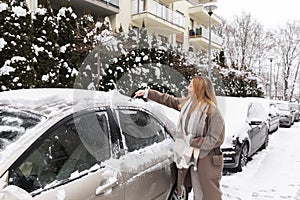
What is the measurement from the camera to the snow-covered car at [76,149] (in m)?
1.88

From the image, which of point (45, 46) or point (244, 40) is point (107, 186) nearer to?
point (45, 46)

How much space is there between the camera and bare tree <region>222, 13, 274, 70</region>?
31688mm

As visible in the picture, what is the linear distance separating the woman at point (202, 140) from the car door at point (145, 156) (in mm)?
191

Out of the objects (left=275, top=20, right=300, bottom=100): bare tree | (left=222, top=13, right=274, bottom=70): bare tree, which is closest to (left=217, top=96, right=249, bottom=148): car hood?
(left=222, top=13, right=274, bottom=70): bare tree

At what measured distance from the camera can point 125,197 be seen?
239 cm

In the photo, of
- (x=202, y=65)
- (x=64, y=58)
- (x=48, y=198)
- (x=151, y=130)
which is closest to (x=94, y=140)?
(x=48, y=198)

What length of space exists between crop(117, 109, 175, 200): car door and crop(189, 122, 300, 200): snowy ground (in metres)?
1.41

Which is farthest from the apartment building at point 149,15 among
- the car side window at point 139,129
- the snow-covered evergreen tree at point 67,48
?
the car side window at point 139,129

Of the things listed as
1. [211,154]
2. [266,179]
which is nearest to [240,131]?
[266,179]

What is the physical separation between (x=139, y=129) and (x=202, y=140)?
2.12 ft

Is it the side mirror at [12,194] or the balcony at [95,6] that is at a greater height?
the balcony at [95,6]

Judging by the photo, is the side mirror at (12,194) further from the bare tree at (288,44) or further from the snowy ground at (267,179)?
the bare tree at (288,44)

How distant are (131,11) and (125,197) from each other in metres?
15.3

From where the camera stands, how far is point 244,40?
104ft
